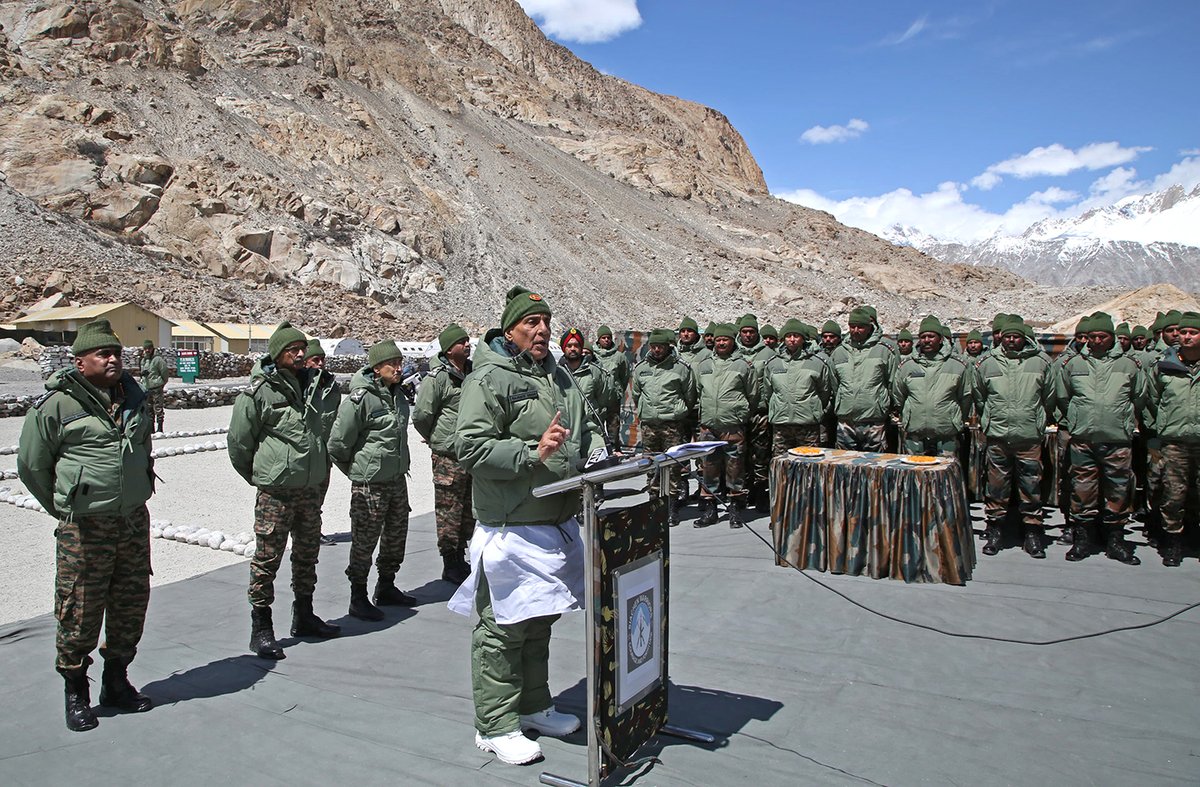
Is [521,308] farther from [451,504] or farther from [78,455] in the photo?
[451,504]

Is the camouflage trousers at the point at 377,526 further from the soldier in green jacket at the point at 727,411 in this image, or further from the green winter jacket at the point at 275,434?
the soldier in green jacket at the point at 727,411

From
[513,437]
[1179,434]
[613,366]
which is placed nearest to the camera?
[513,437]

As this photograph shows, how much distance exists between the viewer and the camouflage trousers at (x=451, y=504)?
651cm

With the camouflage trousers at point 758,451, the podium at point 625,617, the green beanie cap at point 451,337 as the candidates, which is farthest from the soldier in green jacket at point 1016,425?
the podium at point 625,617

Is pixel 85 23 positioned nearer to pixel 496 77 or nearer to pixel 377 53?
pixel 377 53

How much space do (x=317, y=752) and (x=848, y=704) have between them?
7.60 ft

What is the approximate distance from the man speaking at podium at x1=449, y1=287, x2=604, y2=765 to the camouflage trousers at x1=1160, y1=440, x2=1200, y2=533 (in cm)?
503

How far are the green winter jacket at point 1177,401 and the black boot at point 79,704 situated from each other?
6980 mm

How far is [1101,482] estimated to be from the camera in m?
6.73

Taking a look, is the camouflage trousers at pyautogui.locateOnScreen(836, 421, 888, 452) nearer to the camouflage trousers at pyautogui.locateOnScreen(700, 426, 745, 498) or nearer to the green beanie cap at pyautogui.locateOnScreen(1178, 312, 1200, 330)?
the camouflage trousers at pyautogui.locateOnScreen(700, 426, 745, 498)

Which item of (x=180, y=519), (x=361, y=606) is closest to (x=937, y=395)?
(x=361, y=606)

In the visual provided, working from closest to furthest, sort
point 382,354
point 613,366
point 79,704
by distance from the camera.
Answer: point 79,704 → point 382,354 → point 613,366

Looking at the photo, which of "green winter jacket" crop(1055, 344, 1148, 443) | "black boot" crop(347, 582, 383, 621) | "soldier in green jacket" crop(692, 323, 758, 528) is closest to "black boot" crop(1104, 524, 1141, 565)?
"green winter jacket" crop(1055, 344, 1148, 443)

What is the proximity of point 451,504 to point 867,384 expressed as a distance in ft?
13.1
